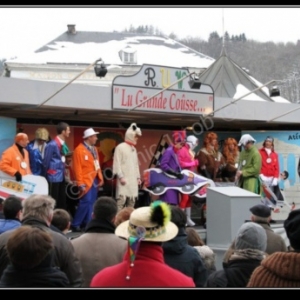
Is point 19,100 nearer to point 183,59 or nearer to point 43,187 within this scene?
point 43,187

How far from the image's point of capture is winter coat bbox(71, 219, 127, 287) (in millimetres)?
5742

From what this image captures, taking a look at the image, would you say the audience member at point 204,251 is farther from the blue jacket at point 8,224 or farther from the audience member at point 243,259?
the blue jacket at point 8,224

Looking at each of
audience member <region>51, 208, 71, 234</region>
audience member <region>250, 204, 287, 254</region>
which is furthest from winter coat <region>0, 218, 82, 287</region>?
audience member <region>250, 204, 287, 254</region>

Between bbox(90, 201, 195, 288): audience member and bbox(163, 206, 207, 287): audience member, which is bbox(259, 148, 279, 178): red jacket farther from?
bbox(90, 201, 195, 288): audience member

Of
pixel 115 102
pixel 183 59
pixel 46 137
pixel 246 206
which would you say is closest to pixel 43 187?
pixel 46 137

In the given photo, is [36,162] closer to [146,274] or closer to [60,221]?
[60,221]

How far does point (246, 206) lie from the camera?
10.2m

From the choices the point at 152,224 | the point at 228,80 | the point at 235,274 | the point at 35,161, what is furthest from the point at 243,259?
the point at 228,80

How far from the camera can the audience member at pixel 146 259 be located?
3.79 m

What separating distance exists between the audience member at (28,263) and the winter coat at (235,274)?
1136mm

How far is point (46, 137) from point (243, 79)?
9143mm

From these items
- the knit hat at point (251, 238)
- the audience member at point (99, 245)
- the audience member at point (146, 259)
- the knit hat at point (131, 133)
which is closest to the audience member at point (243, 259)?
the knit hat at point (251, 238)

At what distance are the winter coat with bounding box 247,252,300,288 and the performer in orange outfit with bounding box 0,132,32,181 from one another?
25.4 ft

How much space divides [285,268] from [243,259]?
1245 millimetres
